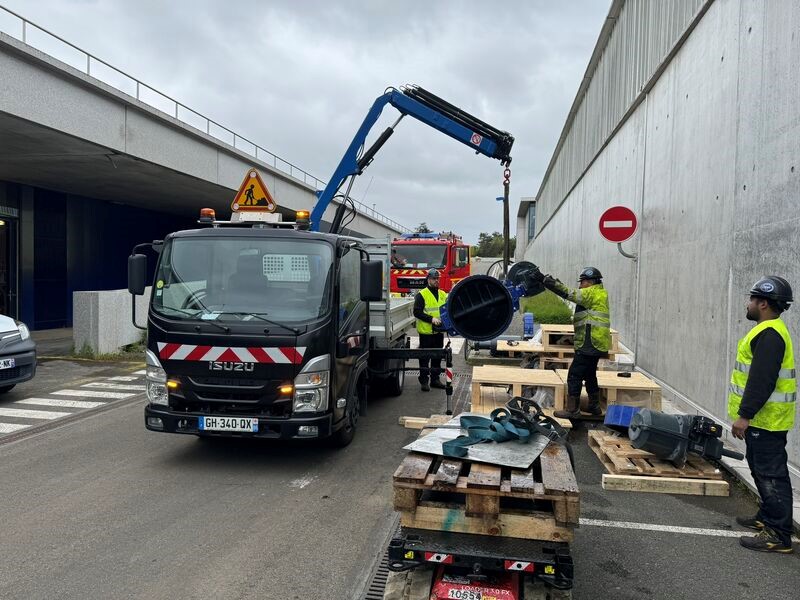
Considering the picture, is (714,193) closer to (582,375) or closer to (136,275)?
(582,375)

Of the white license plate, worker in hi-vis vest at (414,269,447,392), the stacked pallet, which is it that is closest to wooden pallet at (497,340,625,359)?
worker in hi-vis vest at (414,269,447,392)

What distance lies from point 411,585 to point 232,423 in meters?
2.92

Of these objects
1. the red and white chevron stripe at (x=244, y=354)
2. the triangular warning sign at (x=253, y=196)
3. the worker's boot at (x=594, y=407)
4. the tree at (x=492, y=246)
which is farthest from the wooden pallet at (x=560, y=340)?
the tree at (x=492, y=246)

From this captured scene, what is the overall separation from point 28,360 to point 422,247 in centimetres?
1150

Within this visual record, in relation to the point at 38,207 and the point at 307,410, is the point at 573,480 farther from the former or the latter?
the point at 38,207

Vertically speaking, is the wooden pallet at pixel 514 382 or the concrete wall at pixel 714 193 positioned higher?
the concrete wall at pixel 714 193

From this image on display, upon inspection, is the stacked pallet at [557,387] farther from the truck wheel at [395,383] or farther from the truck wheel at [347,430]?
the truck wheel at [395,383]

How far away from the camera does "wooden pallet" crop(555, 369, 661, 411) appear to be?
24.1ft

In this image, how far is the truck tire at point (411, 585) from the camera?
3189 mm

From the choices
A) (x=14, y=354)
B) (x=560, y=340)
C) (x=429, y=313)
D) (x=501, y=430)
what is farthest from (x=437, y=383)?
(x=501, y=430)

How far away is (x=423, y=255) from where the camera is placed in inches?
725

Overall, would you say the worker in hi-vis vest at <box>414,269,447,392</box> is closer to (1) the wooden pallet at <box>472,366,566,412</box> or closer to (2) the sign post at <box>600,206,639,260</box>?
(1) the wooden pallet at <box>472,366,566,412</box>

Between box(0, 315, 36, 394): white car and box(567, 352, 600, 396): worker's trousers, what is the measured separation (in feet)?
25.2

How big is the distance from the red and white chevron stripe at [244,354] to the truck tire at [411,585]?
2.59 meters
